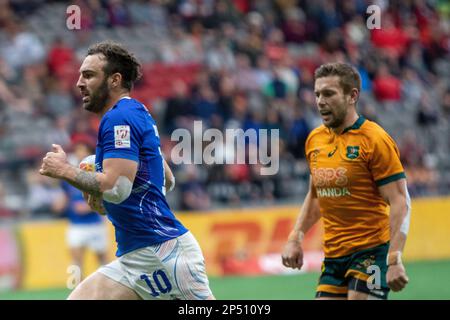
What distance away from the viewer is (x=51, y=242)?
15250mm

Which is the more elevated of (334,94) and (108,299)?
(334,94)

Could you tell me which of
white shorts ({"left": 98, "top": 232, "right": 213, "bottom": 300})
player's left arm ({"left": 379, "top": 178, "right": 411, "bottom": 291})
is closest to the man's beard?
white shorts ({"left": 98, "top": 232, "right": 213, "bottom": 300})

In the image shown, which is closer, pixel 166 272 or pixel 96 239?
pixel 166 272

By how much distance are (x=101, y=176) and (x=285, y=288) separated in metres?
8.64

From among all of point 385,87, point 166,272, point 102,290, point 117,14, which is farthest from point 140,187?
point 385,87

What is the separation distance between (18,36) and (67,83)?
129 cm

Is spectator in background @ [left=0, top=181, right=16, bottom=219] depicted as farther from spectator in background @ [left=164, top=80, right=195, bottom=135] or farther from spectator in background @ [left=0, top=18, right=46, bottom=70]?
spectator in background @ [left=164, top=80, right=195, bottom=135]

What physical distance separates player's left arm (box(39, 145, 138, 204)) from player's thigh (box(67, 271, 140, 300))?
0.63 m

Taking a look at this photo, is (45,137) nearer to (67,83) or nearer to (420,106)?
(67,83)

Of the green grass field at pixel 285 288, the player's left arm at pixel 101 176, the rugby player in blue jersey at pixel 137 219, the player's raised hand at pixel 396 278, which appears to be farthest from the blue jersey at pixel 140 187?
the green grass field at pixel 285 288

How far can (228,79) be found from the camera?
61.7 feet

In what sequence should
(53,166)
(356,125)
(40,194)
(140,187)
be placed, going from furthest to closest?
1. (40,194)
2. (356,125)
3. (140,187)
4. (53,166)

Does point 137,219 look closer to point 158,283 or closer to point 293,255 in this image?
point 158,283
